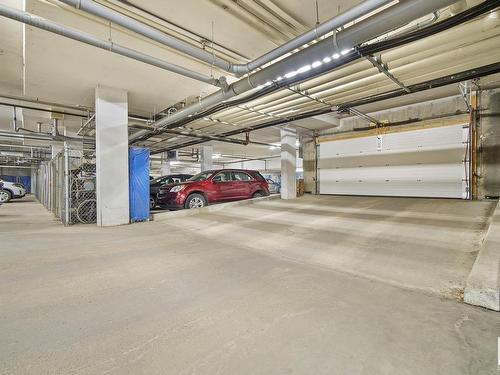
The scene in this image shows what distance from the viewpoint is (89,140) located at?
31.1 ft

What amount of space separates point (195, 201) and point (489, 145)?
878 centimetres

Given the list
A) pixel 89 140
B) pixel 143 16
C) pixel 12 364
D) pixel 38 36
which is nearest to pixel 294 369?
pixel 12 364

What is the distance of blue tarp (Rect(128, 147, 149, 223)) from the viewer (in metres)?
5.83

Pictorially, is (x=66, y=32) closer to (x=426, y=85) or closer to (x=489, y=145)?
(x=426, y=85)

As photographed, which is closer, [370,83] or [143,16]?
[143,16]

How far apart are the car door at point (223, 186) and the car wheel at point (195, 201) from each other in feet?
1.49

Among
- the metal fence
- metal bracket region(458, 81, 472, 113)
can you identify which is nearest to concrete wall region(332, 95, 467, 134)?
metal bracket region(458, 81, 472, 113)

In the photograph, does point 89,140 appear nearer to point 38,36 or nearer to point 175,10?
point 38,36

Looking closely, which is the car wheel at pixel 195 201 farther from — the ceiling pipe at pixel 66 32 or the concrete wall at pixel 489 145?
the concrete wall at pixel 489 145

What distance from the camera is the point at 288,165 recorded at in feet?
32.9

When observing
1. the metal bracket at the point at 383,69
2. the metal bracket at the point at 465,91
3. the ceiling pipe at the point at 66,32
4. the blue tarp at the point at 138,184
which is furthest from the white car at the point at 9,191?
the metal bracket at the point at 465,91

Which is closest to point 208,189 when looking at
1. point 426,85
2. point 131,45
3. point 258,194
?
point 258,194

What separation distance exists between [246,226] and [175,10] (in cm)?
375

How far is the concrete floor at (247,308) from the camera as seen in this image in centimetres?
133
